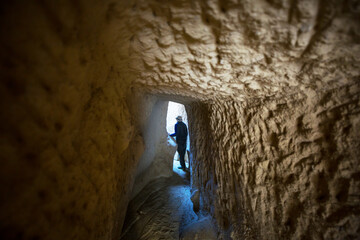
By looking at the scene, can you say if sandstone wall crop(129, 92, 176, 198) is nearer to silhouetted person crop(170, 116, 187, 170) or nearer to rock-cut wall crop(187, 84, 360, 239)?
silhouetted person crop(170, 116, 187, 170)

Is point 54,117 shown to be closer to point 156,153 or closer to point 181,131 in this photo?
point 156,153

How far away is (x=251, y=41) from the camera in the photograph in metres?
0.79

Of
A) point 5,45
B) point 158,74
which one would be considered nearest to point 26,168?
point 5,45

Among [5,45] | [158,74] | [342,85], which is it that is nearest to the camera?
[5,45]

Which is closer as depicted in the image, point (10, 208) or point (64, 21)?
point (10, 208)

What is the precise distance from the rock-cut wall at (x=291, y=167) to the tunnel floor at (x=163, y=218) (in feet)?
1.27

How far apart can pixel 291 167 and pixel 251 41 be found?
0.83 metres

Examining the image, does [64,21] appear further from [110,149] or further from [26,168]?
[110,149]

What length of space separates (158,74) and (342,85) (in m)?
1.15

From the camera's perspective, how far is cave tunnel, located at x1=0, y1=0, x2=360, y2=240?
0.50 meters

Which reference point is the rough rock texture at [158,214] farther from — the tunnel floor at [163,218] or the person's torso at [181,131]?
the person's torso at [181,131]

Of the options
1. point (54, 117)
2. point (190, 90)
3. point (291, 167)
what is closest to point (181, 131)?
point (190, 90)

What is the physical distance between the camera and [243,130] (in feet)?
4.18

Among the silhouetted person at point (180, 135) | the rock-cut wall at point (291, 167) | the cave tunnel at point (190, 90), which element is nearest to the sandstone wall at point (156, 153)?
the silhouetted person at point (180, 135)
